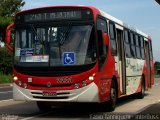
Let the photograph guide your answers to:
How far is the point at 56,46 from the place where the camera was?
45.3 ft

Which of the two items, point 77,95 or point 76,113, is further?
point 76,113

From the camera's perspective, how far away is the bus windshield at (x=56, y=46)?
44.6 feet

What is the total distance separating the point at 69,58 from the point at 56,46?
0.58 m

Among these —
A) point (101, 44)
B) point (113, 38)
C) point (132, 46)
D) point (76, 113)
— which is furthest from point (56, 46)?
point (132, 46)

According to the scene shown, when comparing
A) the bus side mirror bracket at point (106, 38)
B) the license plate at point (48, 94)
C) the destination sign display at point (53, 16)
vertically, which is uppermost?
the destination sign display at point (53, 16)

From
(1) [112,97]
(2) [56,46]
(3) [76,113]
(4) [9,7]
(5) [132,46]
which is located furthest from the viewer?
(4) [9,7]

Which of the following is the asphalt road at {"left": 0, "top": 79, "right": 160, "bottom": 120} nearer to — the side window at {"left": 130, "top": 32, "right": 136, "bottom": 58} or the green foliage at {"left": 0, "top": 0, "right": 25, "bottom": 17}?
the side window at {"left": 130, "top": 32, "right": 136, "bottom": 58}

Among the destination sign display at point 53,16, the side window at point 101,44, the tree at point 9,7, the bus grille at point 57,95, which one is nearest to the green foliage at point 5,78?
the tree at point 9,7

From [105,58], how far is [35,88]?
2.33 meters

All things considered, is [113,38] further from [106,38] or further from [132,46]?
[132,46]

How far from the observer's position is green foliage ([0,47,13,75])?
41.0 metres

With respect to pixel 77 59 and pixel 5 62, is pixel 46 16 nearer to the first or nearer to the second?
pixel 77 59

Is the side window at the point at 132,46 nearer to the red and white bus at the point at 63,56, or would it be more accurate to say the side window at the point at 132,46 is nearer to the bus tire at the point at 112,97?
the bus tire at the point at 112,97

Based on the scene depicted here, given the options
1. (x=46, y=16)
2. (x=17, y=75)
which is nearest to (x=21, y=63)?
(x=17, y=75)
